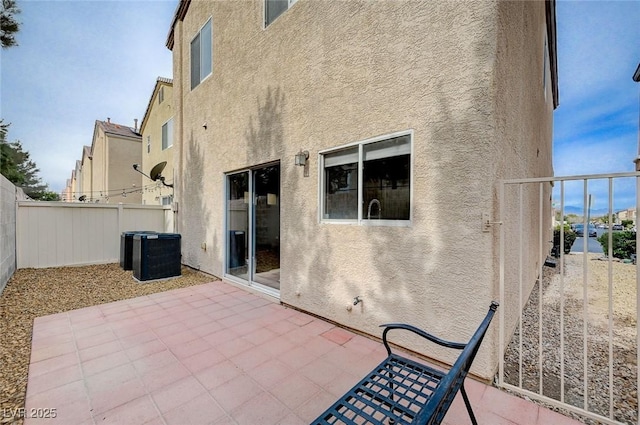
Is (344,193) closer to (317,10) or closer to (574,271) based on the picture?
(317,10)

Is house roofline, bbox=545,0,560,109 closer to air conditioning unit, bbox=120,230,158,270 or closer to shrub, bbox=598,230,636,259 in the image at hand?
shrub, bbox=598,230,636,259

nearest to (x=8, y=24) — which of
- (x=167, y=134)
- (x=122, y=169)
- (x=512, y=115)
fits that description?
(x=512, y=115)

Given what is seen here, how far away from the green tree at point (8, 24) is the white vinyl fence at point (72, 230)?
458 cm

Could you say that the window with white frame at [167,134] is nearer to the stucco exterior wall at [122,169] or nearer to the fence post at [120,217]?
the fence post at [120,217]

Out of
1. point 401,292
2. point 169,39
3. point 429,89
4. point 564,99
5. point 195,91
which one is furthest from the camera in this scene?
point 564,99

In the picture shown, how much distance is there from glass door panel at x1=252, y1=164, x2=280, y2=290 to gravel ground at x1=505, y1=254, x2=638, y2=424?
13.7 ft

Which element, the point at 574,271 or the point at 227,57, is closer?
the point at 227,57

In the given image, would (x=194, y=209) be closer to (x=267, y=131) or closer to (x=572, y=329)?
(x=267, y=131)

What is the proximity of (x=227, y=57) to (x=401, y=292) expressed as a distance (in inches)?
262

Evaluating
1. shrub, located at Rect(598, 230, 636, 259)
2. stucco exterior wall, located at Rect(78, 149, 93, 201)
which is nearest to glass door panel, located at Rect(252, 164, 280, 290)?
shrub, located at Rect(598, 230, 636, 259)

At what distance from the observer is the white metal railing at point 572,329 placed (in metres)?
2.31

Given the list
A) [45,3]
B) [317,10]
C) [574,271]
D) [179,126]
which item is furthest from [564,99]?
[45,3]

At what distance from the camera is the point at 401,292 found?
334 cm

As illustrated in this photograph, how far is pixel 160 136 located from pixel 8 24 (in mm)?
10488
